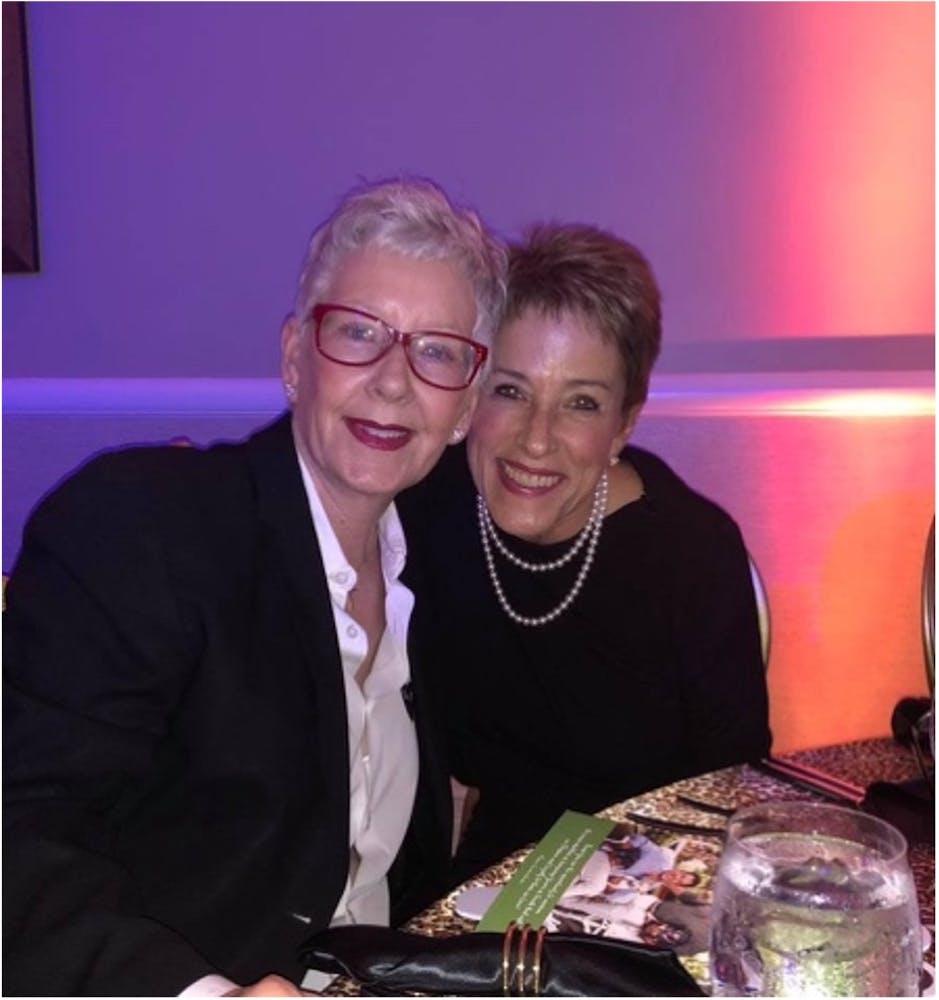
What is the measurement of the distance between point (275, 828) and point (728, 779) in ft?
1.76

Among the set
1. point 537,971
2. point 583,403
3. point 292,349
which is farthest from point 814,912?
point 583,403

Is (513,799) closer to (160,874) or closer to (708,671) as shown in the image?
(708,671)

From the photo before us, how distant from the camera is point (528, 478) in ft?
6.34

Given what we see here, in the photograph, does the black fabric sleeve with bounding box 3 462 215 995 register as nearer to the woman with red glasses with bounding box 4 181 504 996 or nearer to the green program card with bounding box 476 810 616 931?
the woman with red glasses with bounding box 4 181 504 996

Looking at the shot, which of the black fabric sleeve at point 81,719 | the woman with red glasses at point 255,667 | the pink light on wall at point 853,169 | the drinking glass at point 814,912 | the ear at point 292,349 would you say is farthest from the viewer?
the pink light on wall at point 853,169

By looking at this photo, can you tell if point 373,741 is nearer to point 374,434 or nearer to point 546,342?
point 374,434

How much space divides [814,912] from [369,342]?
99 centimetres

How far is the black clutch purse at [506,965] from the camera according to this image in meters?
0.89

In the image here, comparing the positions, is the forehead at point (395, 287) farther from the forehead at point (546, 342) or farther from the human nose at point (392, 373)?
the forehead at point (546, 342)

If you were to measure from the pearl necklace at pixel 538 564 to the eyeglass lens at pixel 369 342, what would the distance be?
0.45 m

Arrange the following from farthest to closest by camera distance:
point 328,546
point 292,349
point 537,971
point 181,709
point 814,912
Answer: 1. point 292,349
2. point 328,546
3. point 181,709
4. point 537,971
5. point 814,912

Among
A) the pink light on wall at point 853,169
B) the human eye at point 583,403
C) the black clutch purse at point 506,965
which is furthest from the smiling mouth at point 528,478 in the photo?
the pink light on wall at point 853,169

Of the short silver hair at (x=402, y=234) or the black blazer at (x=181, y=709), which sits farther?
the short silver hair at (x=402, y=234)

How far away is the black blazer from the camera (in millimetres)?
1150
